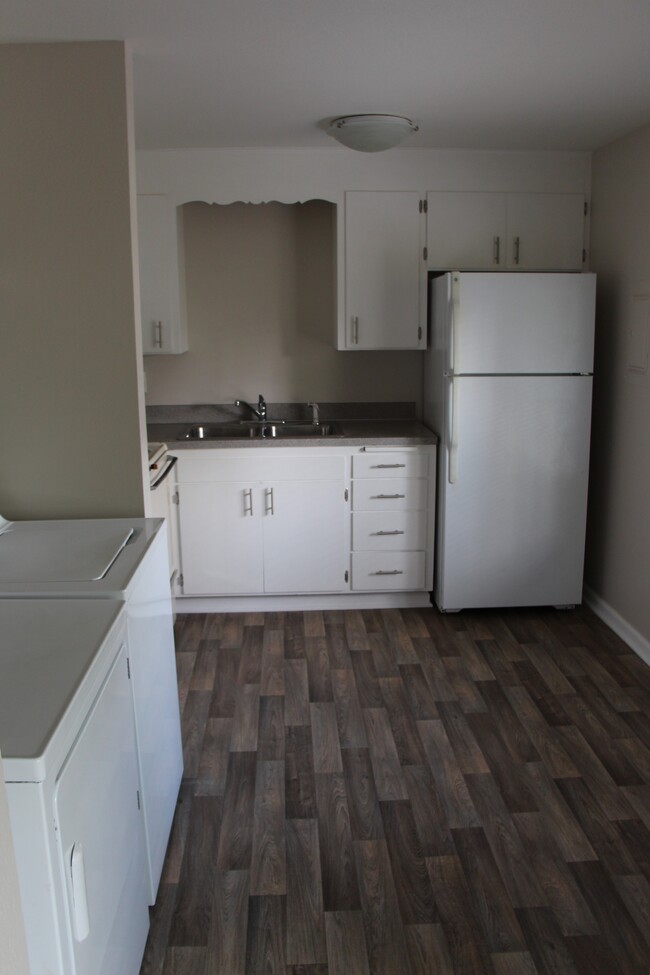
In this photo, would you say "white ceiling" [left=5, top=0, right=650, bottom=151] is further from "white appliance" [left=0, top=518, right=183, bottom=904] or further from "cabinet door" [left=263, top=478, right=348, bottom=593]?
"cabinet door" [left=263, top=478, right=348, bottom=593]

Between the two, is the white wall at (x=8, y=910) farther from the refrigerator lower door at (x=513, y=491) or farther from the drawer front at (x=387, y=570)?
the drawer front at (x=387, y=570)

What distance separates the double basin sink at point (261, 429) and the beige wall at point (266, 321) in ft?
→ 0.54

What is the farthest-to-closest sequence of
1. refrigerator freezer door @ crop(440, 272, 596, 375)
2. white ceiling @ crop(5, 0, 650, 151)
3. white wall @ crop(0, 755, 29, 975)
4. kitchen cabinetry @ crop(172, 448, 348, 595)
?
1. kitchen cabinetry @ crop(172, 448, 348, 595)
2. refrigerator freezer door @ crop(440, 272, 596, 375)
3. white ceiling @ crop(5, 0, 650, 151)
4. white wall @ crop(0, 755, 29, 975)

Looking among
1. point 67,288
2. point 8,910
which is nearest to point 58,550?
point 67,288

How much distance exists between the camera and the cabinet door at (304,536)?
13.5ft

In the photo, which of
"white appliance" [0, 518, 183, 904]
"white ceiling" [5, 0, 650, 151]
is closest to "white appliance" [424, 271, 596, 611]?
"white ceiling" [5, 0, 650, 151]

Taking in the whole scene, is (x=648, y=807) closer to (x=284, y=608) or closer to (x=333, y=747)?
(x=333, y=747)

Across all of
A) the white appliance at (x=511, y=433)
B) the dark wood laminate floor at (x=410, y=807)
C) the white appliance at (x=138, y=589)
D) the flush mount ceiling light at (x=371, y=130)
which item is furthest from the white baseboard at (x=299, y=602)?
the flush mount ceiling light at (x=371, y=130)

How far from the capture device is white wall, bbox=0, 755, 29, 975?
2.66 feet

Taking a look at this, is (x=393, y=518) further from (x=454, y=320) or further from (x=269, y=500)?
(x=454, y=320)

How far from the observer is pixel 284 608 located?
4.26m

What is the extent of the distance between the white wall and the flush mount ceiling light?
3184mm

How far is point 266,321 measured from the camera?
458cm

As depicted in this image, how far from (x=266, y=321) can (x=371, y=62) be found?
1.99 meters
